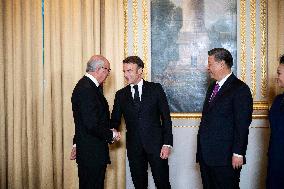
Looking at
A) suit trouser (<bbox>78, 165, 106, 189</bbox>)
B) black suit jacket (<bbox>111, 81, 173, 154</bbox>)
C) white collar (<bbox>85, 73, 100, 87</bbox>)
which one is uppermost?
white collar (<bbox>85, 73, 100, 87</bbox>)

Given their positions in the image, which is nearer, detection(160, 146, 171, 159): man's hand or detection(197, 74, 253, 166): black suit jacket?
detection(197, 74, 253, 166): black suit jacket

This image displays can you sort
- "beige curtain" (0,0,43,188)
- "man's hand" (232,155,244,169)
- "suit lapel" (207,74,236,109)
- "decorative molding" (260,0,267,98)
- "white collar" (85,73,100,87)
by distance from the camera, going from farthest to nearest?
"beige curtain" (0,0,43,188)
"decorative molding" (260,0,267,98)
"white collar" (85,73,100,87)
"suit lapel" (207,74,236,109)
"man's hand" (232,155,244,169)

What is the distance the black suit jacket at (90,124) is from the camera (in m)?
2.89

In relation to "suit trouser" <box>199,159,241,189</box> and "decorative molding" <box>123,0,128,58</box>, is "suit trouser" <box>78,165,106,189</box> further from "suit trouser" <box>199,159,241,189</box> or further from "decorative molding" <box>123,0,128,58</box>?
"decorative molding" <box>123,0,128,58</box>

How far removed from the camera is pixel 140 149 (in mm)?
3260

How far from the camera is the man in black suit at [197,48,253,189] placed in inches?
108

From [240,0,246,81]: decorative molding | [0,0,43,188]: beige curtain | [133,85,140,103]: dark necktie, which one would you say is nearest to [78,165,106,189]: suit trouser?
[133,85,140,103]: dark necktie

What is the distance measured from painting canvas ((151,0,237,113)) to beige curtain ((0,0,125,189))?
42cm

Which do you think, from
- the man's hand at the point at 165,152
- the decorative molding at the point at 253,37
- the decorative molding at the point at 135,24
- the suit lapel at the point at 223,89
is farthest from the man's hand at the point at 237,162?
the decorative molding at the point at 135,24

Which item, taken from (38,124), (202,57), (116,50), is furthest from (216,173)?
(38,124)

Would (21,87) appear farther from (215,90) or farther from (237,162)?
(237,162)

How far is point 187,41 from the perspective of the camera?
158 inches

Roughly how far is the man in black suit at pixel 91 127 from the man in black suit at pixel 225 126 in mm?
793

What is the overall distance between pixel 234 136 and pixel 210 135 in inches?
7.6
